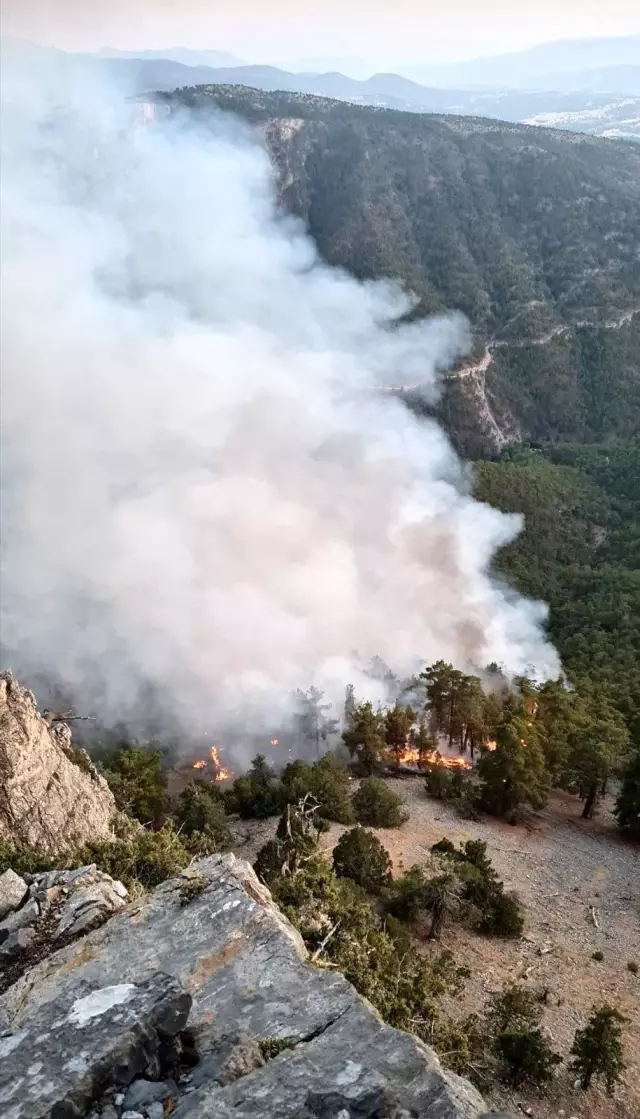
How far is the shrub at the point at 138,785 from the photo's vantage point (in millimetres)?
37156

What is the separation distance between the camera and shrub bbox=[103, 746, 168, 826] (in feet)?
122

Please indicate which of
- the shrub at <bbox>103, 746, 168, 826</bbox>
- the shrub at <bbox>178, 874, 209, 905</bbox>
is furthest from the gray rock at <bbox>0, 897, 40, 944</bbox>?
the shrub at <bbox>103, 746, 168, 826</bbox>

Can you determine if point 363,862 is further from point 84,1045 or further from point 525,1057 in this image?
point 84,1045

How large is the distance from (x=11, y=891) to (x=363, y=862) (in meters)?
18.5

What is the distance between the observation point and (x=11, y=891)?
1467 cm

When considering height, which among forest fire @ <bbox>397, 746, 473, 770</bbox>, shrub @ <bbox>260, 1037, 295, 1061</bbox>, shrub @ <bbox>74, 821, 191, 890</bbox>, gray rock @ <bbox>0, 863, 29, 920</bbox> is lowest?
forest fire @ <bbox>397, 746, 473, 770</bbox>

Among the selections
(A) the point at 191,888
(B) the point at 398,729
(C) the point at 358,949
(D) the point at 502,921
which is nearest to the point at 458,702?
(B) the point at 398,729

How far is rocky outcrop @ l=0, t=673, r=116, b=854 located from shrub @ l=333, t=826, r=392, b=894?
9728 mm

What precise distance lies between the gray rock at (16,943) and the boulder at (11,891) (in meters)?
1.25

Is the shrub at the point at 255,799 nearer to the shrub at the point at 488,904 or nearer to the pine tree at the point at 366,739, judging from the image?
the pine tree at the point at 366,739

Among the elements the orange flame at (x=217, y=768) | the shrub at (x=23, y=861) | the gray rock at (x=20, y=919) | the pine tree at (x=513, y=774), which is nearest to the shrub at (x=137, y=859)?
the shrub at (x=23, y=861)

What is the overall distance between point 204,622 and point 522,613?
32.5 meters

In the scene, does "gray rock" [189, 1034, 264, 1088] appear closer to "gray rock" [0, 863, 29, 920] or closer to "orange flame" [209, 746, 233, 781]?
"gray rock" [0, 863, 29, 920]

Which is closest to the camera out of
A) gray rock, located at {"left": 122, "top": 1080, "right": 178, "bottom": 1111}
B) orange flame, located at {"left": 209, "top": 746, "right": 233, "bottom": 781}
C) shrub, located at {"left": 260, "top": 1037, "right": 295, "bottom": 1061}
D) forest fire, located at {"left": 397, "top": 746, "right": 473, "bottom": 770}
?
gray rock, located at {"left": 122, "top": 1080, "right": 178, "bottom": 1111}
